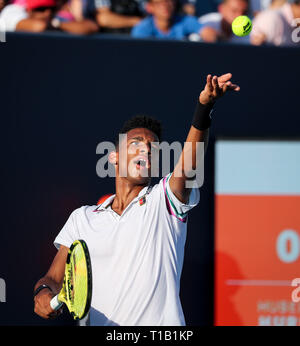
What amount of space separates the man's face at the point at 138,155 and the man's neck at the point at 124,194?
0.04 meters

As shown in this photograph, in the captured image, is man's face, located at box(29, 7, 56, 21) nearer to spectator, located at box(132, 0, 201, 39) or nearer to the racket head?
spectator, located at box(132, 0, 201, 39)

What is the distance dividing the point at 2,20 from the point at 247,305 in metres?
2.98

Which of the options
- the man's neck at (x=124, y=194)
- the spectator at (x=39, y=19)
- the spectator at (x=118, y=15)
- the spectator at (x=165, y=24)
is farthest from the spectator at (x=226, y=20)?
the man's neck at (x=124, y=194)

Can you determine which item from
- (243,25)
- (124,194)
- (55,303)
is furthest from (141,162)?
(243,25)

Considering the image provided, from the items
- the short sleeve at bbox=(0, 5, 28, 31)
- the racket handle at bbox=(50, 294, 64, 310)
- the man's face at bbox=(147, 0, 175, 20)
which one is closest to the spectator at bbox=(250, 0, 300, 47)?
the man's face at bbox=(147, 0, 175, 20)

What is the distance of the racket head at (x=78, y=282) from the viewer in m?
3.09

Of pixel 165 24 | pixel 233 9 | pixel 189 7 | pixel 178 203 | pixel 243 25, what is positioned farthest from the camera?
pixel 189 7

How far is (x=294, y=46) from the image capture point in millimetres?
5242

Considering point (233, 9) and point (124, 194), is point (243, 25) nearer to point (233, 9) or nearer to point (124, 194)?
point (124, 194)

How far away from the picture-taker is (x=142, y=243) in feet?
11.0

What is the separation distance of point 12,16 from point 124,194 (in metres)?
2.47

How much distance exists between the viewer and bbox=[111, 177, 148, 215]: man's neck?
141 inches

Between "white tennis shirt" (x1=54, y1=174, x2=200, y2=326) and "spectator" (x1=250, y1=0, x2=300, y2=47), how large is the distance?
264 centimetres
